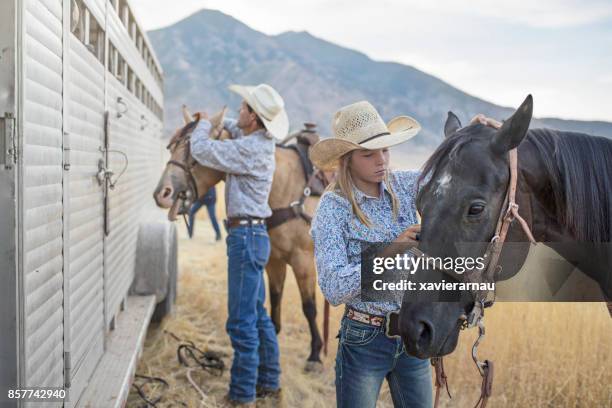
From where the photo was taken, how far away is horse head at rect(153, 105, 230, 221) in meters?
4.40

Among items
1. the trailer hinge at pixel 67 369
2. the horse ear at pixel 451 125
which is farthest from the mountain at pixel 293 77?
the trailer hinge at pixel 67 369

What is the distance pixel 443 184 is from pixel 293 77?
100 metres

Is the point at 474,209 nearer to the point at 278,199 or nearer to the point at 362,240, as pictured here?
the point at 362,240

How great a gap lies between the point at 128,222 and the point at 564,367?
3.48 meters

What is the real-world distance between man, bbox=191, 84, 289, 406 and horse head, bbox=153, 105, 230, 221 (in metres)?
0.33

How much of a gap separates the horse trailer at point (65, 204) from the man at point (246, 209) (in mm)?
671

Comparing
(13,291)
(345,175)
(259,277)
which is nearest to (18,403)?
(13,291)

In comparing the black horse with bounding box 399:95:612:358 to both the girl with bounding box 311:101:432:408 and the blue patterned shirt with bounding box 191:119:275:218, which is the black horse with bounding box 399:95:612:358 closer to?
the girl with bounding box 311:101:432:408

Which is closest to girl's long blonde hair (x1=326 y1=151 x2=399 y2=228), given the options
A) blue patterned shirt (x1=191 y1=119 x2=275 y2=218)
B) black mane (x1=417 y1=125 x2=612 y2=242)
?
black mane (x1=417 y1=125 x2=612 y2=242)

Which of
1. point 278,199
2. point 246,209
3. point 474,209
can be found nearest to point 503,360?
point 278,199

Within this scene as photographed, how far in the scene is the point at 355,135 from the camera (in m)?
2.27

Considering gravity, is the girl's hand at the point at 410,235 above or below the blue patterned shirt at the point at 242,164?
below

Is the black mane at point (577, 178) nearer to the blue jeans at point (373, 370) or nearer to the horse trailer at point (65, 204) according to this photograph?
the blue jeans at point (373, 370)

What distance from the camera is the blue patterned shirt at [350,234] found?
2.04m
